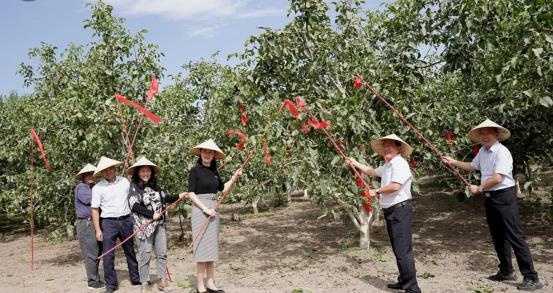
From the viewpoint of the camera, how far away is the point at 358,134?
573cm

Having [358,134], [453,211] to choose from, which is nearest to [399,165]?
[358,134]

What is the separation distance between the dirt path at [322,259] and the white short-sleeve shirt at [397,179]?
1.09 m

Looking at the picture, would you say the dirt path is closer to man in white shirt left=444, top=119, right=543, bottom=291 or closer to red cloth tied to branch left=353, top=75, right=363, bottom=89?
man in white shirt left=444, top=119, right=543, bottom=291

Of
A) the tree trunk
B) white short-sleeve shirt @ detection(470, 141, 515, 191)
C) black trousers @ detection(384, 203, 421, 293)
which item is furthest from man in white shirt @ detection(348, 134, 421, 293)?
the tree trunk

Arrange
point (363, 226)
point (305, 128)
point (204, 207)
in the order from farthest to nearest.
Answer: point (363, 226) → point (305, 128) → point (204, 207)

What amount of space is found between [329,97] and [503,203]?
115 inches

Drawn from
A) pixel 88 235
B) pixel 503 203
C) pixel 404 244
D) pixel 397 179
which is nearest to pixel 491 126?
pixel 503 203

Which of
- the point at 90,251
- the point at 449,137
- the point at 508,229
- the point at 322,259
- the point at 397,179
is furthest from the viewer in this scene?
the point at 322,259

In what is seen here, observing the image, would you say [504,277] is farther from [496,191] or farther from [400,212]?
[400,212]

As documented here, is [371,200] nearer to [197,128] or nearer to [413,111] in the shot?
[413,111]

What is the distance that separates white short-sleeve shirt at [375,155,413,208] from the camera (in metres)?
4.45

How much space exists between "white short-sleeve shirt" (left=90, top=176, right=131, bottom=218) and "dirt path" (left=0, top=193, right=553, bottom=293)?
41.4 inches

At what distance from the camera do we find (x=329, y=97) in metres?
6.78

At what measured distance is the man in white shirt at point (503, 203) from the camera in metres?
4.57
